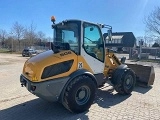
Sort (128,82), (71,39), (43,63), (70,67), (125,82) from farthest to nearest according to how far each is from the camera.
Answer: (128,82)
(125,82)
(71,39)
(70,67)
(43,63)

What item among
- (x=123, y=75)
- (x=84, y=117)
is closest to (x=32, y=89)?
(x=84, y=117)

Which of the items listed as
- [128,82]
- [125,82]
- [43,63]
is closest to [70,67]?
[43,63]

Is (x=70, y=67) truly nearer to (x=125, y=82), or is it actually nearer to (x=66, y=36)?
(x=66, y=36)

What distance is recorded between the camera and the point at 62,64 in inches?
193

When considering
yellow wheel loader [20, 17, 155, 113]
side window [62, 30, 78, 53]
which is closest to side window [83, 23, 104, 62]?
yellow wheel loader [20, 17, 155, 113]

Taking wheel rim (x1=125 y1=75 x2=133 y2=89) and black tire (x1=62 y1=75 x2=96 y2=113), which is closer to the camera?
black tire (x1=62 y1=75 x2=96 y2=113)

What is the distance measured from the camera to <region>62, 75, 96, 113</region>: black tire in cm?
488

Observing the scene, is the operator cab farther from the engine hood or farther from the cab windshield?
the engine hood

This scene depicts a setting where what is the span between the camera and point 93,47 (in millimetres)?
5777

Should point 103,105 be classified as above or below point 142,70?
below

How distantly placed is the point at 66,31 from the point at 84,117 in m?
2.57

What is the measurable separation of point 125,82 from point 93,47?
2054mm

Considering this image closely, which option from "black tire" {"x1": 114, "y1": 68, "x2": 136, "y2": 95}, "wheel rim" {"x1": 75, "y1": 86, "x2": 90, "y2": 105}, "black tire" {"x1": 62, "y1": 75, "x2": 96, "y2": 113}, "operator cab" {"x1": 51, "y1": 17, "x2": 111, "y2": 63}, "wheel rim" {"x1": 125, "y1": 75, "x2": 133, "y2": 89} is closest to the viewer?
"black tire" {"x1": 62, "y1": 75, "x2": 96, "y2": 113}

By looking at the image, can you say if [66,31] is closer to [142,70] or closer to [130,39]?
[142,70]
